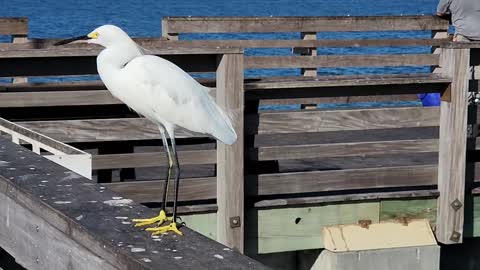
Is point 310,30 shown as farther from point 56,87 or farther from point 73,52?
point 73,52

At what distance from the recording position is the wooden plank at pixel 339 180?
7.18m

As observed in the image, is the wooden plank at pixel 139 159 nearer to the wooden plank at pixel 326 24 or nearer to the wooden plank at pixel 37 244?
the wooden plank at pixel 37 244

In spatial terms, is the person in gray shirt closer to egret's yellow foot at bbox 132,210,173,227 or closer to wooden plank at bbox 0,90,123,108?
wooden plank at bbox 0,90,123,108

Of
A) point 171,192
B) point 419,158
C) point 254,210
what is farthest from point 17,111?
point 419,158

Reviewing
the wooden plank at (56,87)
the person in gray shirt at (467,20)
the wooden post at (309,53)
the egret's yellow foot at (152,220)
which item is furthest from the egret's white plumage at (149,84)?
the person in gray shirt at (467,20)

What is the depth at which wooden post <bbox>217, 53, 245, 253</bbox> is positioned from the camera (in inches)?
268

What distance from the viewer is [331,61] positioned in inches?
435

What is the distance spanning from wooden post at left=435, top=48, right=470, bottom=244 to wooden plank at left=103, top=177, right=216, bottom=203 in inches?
59.4

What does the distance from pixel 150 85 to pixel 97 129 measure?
215 cm

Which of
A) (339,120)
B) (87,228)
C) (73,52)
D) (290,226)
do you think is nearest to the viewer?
(87,228)

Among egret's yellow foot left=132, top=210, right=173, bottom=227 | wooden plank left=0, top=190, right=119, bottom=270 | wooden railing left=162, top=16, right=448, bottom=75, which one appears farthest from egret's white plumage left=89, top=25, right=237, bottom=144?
wooden railing left=162, top=16, right=448, bottom=75

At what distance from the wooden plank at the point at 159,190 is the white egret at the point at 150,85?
192cm

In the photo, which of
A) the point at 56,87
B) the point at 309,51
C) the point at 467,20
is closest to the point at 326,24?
the point at 309,51

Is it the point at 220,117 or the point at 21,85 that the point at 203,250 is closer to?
the point at 220,117
